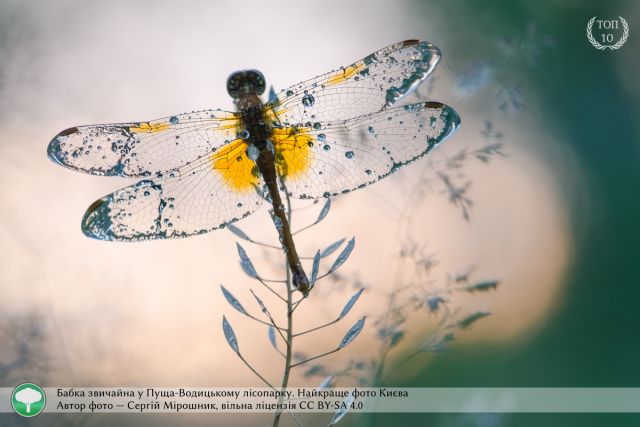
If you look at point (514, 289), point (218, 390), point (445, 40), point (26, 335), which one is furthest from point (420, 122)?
point (445, 40)

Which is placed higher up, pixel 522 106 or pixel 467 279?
pixel 522 106

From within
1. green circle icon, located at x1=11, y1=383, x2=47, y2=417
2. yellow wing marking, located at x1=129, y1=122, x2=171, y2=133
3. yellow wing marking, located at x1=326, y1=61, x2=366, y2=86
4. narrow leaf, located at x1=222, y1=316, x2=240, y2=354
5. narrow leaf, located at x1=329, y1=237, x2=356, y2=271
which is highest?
yellow wing marking, located at x1=326, y1=61, x2=366, y2=86

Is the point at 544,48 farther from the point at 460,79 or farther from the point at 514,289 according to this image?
the point at 514,289

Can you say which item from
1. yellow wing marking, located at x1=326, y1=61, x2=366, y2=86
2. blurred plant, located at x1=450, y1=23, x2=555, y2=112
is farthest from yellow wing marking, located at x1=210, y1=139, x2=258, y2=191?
blurred plant, located at x1=450, y1=23, x2=555, y2=112

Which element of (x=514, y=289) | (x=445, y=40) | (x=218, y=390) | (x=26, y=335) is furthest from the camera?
(x=445, y=40)

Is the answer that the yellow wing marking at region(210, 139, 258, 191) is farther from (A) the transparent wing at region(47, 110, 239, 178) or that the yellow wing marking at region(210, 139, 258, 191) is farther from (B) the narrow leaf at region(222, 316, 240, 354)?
(B) the narrow leaf at region(222, 316, 240, 354)

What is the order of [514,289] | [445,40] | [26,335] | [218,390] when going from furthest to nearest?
[445,40] < [514,289] < [26,335] < [218,390]

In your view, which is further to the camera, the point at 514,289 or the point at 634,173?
the point at 634,173

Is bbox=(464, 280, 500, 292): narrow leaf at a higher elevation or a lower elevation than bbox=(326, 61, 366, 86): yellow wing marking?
lower
